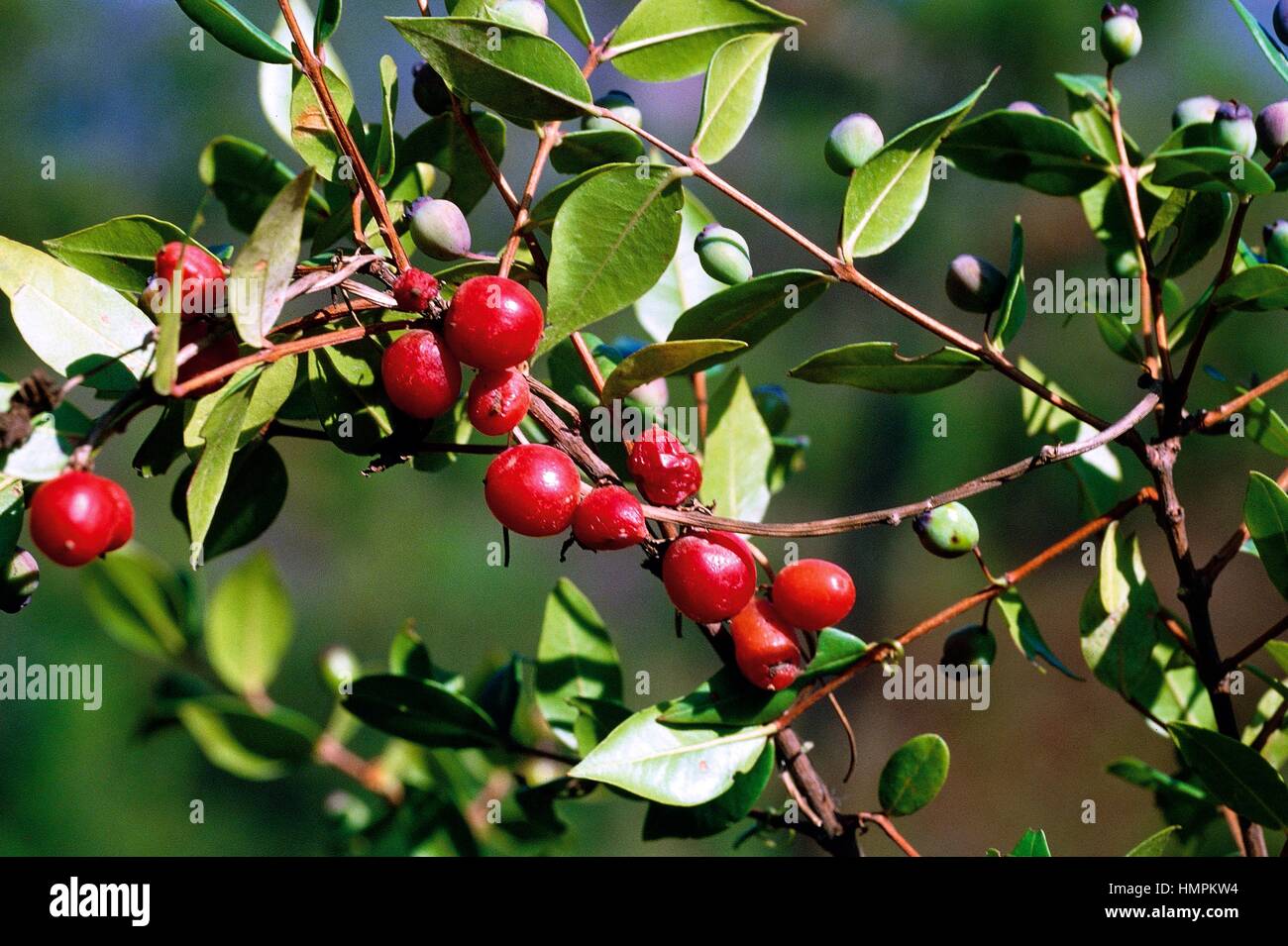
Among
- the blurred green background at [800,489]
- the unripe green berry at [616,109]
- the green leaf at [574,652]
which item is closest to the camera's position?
the unripe green berry at [616,109]

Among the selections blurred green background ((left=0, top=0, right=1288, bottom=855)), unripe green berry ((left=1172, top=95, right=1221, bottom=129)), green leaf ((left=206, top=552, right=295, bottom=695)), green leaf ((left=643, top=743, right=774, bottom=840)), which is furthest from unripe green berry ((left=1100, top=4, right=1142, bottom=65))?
blurred green background ((left=0, top=0, right=1288, bottom=855))

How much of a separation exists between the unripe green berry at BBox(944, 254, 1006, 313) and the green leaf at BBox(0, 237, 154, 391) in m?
0.49

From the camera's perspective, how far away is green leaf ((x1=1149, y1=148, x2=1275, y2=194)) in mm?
604

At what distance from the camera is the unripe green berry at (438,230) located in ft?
2.03

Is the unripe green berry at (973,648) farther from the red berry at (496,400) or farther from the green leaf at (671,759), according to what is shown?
the red berry at (496,400)

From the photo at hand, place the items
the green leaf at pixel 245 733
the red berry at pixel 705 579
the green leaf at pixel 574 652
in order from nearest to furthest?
Answer: the red berry at pixel 705 579, the green leaf at pixel 574 652, the green leaf at pixel 245 733

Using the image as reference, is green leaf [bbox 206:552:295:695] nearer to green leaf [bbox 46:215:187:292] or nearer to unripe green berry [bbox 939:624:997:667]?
green leaf [bbox 46:215:187:292]

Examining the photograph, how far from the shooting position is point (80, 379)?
513 millimetres

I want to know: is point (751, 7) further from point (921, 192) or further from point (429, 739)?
point (429, 739)

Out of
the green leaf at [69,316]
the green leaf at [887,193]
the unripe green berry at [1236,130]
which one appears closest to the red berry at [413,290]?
the green leaf at [69,316]

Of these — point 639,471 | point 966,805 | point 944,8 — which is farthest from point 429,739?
point 944,8

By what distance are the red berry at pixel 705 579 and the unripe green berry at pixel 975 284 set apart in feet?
0.87
